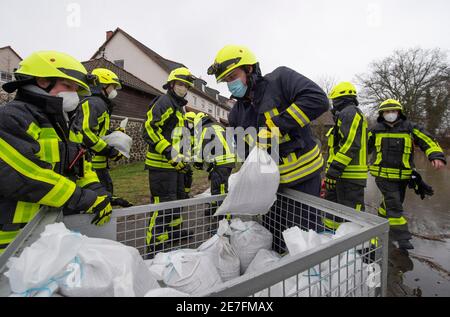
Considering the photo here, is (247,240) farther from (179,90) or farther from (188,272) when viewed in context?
(179,90)

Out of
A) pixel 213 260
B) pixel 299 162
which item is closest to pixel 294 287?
pixel 213 260

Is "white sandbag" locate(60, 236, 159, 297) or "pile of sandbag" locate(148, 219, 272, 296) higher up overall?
"white sandbag" locate(60, 236, 159, 297)

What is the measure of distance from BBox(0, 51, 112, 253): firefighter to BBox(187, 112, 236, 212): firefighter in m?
2.91

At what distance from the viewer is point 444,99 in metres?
27.4

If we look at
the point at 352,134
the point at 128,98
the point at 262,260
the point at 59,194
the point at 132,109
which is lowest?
the point at 262,260

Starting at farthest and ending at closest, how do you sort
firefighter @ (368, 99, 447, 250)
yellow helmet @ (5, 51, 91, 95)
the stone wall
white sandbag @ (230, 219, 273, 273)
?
the stone wall
firefighter @ (368, 99, 447, 250)
white sandbag @ (230, 219, 273, 273)
yellow helmet @ (5, 51, 91, 95)

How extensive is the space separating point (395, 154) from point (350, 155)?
901 mm

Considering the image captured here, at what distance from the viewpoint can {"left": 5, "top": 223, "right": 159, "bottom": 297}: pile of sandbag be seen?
902 millimetres

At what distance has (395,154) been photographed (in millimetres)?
3908

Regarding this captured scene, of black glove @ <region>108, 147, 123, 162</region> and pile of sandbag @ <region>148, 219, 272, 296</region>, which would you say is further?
black glove @ <region>108, 147, 123, 162</region>

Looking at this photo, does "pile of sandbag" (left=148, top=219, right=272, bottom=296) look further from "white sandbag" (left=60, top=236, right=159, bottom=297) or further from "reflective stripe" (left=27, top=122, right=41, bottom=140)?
"reflective stripe" (left=27, top=122, right=41, bottom=140)

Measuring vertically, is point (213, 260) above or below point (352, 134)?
below

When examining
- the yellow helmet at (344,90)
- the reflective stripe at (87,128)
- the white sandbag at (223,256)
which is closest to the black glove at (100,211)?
the white sandbag at (223,256)

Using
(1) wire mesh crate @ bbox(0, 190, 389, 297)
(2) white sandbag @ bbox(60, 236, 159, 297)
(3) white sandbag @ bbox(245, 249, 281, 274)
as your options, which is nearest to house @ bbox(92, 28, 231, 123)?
(1) wire mesh crate @ bbox(0, 190, 389, 297)
